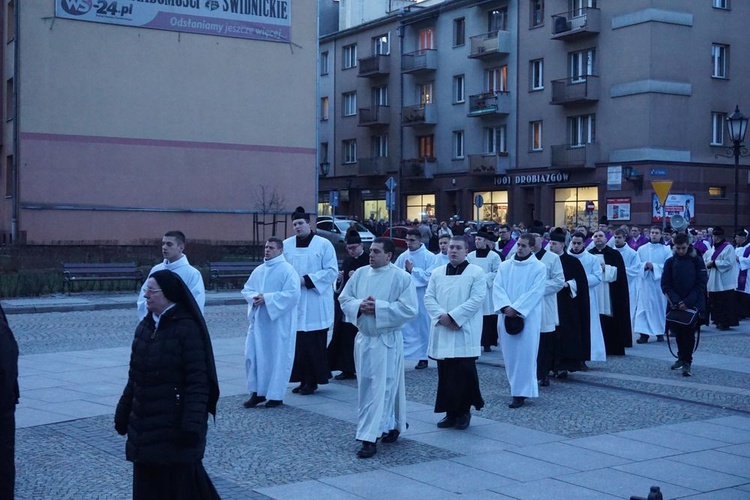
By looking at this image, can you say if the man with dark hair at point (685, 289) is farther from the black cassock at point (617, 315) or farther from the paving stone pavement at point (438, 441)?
the black cassock at point (617, 315)

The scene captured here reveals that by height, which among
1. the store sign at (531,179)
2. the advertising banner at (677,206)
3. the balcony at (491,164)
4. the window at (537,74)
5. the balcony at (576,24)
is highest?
the balcony at (576,24)

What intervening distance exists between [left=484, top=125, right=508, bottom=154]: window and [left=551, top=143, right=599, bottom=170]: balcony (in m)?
4.29

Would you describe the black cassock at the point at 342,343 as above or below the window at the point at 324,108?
below

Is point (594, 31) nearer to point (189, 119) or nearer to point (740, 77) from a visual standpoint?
point (740, 77)

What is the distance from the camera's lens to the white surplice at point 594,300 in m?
14.6

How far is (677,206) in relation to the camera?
41.7 metres

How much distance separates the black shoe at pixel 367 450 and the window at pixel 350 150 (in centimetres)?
5264

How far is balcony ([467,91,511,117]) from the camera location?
49188mm

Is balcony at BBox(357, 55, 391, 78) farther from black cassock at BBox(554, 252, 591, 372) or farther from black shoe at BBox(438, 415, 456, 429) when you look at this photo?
black shoe at BBox(438, 415, 456, 429)

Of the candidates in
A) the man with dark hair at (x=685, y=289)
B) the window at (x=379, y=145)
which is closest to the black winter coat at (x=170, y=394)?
the man with dark hair at (x=685, y=289)

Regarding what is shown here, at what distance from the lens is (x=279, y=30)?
4131 centimetres

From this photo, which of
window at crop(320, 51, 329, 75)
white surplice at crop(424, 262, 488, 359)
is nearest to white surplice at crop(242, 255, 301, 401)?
white surplice at crop(424, 262, 488, 359)

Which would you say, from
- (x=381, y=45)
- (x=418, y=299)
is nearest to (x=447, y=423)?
(x=418, y=299)

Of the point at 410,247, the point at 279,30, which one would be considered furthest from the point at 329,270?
the point at 279,30
